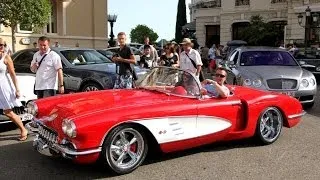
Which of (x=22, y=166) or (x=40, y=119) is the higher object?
(x=40, y=119)

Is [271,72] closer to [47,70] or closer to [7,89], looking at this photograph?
[47,70]

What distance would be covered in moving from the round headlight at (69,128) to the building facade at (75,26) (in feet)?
63.4

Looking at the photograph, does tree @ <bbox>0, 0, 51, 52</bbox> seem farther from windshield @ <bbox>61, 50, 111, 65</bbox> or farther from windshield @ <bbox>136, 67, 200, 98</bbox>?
windshield @ <bbox>136, 67, 200, 98</bbox>

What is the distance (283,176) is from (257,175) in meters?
0.30

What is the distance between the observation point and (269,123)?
679cm

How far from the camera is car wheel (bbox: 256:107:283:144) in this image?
21.6 feet

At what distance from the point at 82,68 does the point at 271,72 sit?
4185 millimetres

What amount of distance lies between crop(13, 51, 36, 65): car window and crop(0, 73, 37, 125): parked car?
257 centimetres

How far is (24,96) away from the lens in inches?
308

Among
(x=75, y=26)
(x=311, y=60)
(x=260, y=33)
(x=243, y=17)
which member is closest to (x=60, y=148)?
(x=311, y=60)

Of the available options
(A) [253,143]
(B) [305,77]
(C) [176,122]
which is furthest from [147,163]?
(B) [305,77]

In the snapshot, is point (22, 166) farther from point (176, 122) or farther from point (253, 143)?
point (253, 143)

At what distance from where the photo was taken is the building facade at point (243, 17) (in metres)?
37.4

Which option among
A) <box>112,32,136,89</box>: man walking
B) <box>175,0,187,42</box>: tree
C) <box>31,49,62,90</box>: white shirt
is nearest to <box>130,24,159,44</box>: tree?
<box>175,0,187,42</box>: tree
